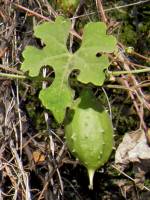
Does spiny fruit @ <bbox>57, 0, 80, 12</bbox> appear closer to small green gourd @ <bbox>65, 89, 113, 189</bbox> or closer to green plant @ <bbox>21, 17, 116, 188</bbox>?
green plant @ <bbox>21, 17, 116, 188</bbox>

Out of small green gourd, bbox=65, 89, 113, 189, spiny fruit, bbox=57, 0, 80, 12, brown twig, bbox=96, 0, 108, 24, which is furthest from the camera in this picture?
spiny fruit, bbox=57, 0, 80, 12

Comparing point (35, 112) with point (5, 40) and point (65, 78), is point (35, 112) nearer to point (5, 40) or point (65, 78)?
point (5, 40)

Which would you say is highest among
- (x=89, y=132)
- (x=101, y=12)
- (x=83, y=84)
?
(x=101, y=12)

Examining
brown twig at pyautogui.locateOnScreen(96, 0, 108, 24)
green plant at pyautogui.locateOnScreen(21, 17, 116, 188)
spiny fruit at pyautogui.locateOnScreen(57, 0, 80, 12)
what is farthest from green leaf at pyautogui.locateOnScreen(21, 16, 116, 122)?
spiny fruit at pyautogui.locateOnScreen(57, 0, 80, 12)

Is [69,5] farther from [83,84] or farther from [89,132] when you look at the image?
[89,132]

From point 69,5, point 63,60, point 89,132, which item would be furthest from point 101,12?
point 89,132

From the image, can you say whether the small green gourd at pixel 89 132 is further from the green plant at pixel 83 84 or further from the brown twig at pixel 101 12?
the brown twig at pixel 101 12

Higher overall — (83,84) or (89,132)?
(83,84)
